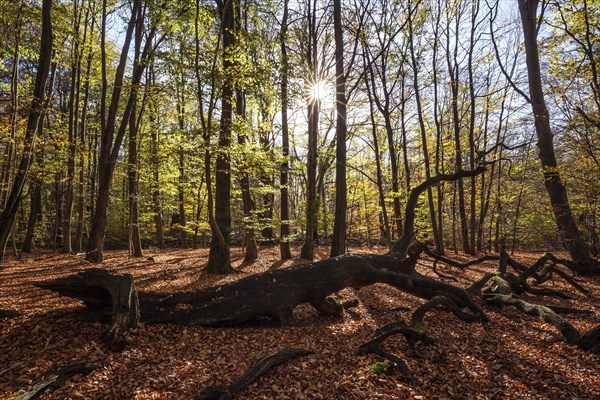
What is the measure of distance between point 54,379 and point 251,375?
2224 millimetres

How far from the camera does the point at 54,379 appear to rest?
3402mm

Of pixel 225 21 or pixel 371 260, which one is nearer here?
pixel 371 260

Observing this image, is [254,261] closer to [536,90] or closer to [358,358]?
[358,358]

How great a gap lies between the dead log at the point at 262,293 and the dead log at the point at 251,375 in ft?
4.78

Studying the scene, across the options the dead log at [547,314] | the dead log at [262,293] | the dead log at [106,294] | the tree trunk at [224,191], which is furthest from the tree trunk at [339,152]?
the dead log at [106,294]

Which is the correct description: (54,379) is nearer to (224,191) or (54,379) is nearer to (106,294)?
(106,294)

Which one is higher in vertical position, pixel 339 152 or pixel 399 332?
pixel 339 152

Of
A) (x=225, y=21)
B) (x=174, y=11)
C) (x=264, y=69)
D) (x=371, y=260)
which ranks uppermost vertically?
(x=174, y=11)

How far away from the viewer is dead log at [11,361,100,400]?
3137mm

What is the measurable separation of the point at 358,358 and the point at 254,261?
9363 mm

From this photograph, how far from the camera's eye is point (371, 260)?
7086 millimetres

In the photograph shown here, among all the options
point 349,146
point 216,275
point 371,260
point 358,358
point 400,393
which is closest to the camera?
point 400,393

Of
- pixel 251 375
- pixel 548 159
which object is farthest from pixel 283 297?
pixel 548 159

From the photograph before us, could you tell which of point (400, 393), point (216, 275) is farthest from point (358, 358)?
point (216, 275)
